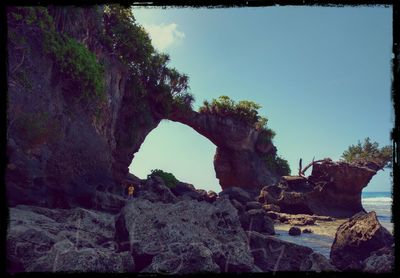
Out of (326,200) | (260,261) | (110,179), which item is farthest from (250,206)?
(260,261)

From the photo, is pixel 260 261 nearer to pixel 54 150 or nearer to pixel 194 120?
pixel 54 150

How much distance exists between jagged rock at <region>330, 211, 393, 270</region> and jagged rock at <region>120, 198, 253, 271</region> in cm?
216

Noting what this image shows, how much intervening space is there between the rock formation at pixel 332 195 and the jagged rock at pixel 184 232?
16262mm

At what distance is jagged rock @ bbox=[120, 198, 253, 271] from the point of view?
13.6 ft

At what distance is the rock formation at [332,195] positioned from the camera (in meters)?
21.1

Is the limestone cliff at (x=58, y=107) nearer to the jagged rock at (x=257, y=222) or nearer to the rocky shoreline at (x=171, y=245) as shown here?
the rocky shoreline at (x=171, y=245)

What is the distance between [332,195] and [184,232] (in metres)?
19.5

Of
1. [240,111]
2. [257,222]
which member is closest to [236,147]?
[240,111]

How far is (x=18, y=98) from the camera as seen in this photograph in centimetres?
852

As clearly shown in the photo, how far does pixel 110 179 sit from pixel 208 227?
953 centimetres

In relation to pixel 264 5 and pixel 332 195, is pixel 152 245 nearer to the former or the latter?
pixel 264 5

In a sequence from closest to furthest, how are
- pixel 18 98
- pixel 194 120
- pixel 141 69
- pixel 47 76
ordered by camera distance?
1. pixel 18 98
2. pixel 47 76
3. pixel 141 69
4. pixel 194 120

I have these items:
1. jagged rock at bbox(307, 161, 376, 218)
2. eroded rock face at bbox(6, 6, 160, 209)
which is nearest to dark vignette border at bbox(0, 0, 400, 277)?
eroded rock face at bbox(6, 6, 160, 209)
